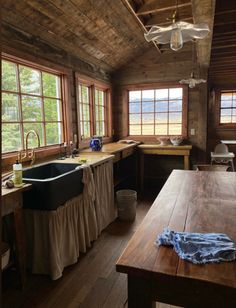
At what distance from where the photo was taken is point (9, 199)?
5.69 feet

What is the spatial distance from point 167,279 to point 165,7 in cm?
302

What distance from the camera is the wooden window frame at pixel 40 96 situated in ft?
7.85

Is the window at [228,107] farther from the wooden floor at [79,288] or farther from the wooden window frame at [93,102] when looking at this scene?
the wooden floor at [79,288]

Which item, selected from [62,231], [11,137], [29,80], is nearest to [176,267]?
[62,231]

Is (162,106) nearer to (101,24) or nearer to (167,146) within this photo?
(167,146)

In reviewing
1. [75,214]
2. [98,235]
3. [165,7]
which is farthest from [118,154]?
[165,7]

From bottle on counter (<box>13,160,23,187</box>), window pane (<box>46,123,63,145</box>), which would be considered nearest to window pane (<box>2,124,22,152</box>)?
window pane (<box>46,123,63,145</box>)

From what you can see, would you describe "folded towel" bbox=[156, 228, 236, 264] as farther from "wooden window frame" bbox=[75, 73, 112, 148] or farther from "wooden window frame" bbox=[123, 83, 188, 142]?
"wooden window frame" bbox=[123, 83, 188, 142]

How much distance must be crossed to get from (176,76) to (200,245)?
4075 millimetres

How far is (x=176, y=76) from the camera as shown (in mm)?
4605

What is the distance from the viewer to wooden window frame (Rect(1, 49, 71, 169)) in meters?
2.39

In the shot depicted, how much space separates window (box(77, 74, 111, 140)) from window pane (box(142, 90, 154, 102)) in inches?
29.0

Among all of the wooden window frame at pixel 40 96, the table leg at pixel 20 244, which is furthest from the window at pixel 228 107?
the table leg at pixel 20 244

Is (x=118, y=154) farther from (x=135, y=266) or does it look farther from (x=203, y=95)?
(x=135, y=266)
